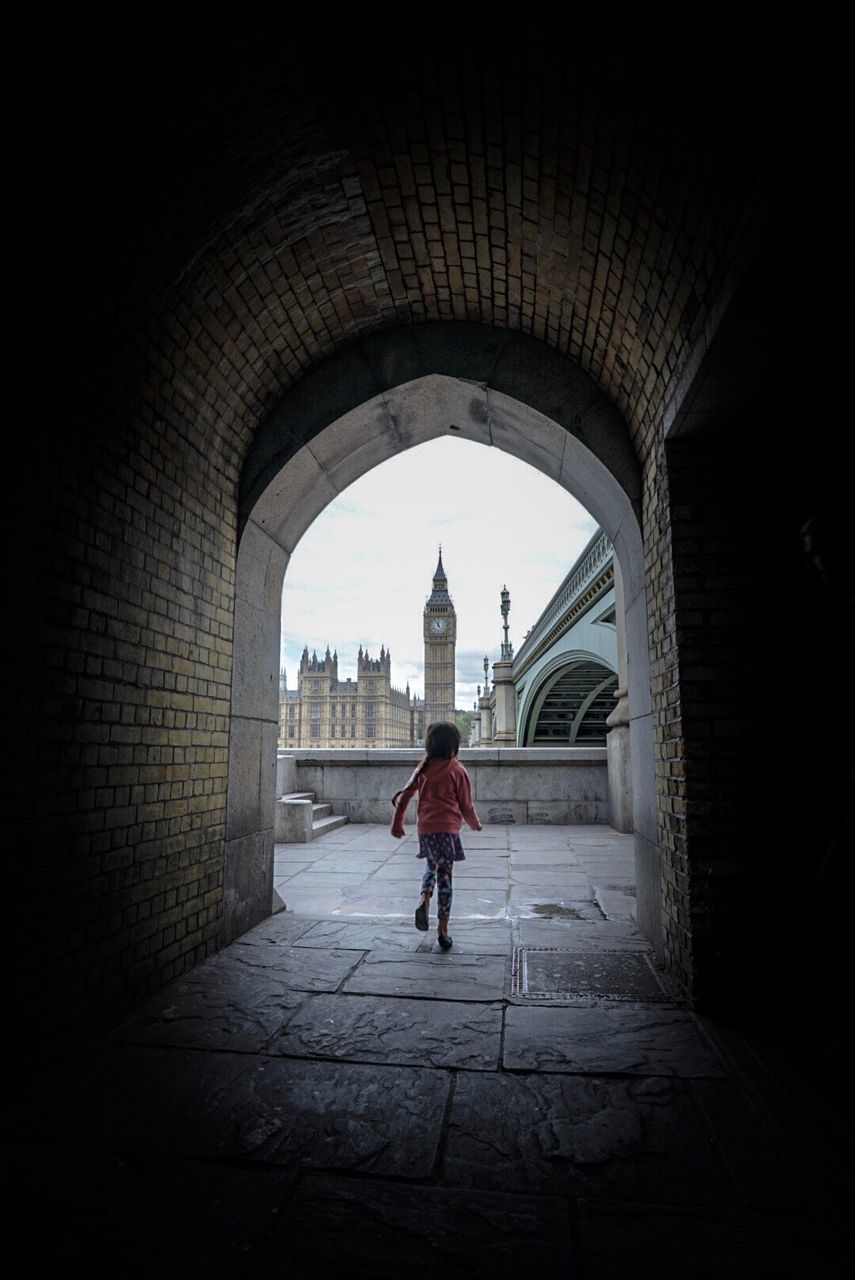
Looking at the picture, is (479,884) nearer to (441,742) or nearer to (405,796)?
(405,796)

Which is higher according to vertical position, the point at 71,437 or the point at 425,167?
the point at 425,167

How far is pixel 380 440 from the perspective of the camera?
5570 millimetres

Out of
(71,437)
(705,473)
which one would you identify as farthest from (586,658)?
(71,437)

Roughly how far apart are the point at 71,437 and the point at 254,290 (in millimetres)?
1631

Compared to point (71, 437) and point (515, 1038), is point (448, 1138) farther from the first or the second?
point (71, 437)

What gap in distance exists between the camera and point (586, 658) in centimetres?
2266

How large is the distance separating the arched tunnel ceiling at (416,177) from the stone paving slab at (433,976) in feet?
11.0

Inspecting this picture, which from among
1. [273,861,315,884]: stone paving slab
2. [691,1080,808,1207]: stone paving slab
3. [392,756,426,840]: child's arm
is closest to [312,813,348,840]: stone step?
[273,861,315,884]: stone paving slab

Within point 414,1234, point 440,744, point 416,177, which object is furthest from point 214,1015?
point 416,177

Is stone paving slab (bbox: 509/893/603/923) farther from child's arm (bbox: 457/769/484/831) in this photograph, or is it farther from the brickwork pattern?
the brickwork pattern

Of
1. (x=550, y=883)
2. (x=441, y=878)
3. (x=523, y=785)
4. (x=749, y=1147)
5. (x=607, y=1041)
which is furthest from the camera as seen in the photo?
(x=523, y=785)

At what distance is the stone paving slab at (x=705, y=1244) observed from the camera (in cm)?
165

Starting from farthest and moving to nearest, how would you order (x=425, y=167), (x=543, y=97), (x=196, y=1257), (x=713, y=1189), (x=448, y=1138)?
(x=425, y=167)
(x=543, y=97)
(x=448, y=1138)
(x=713, y=1189)
(x=196, y=1257)

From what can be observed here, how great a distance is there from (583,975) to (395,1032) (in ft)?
4.18
